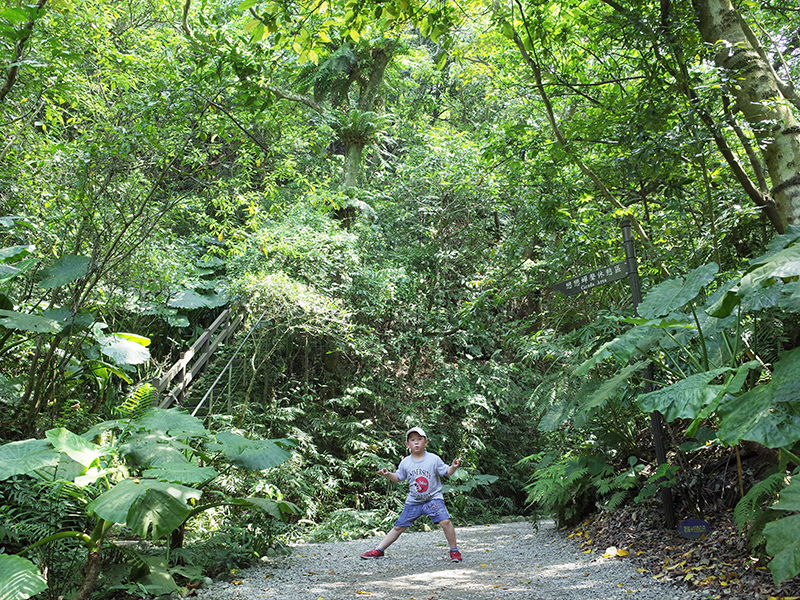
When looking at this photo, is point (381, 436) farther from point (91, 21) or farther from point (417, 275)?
point (91, 21)

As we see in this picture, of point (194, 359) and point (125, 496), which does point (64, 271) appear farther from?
point (194, 359)

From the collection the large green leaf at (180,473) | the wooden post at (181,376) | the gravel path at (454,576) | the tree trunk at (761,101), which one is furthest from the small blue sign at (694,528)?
the wooden post at (181,376)

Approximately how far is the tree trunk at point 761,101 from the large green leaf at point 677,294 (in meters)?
0.93

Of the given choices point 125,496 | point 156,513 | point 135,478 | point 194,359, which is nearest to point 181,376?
point 194,359

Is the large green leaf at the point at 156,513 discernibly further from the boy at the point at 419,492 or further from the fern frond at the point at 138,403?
the boy at the point at 419,492

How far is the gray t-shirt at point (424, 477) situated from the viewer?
4.93m

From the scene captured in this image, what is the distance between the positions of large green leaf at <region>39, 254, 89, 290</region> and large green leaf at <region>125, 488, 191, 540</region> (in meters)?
2.54

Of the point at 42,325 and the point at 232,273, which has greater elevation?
the point at 232,273

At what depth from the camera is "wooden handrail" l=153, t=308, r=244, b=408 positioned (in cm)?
805

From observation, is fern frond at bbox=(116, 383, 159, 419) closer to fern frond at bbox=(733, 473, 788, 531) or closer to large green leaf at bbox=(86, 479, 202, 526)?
large green leaf at bbox=(86, 479, 202, 526)

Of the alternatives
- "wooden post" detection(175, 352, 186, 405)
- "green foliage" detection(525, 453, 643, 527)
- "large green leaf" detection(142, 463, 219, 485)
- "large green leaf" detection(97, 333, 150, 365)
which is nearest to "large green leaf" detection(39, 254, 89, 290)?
"large green leaf" detection(97, 333, 150, 365)

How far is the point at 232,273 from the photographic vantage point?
912 centimetres

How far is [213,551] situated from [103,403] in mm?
2813

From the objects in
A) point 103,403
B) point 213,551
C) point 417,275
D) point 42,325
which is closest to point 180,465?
point 213,551
